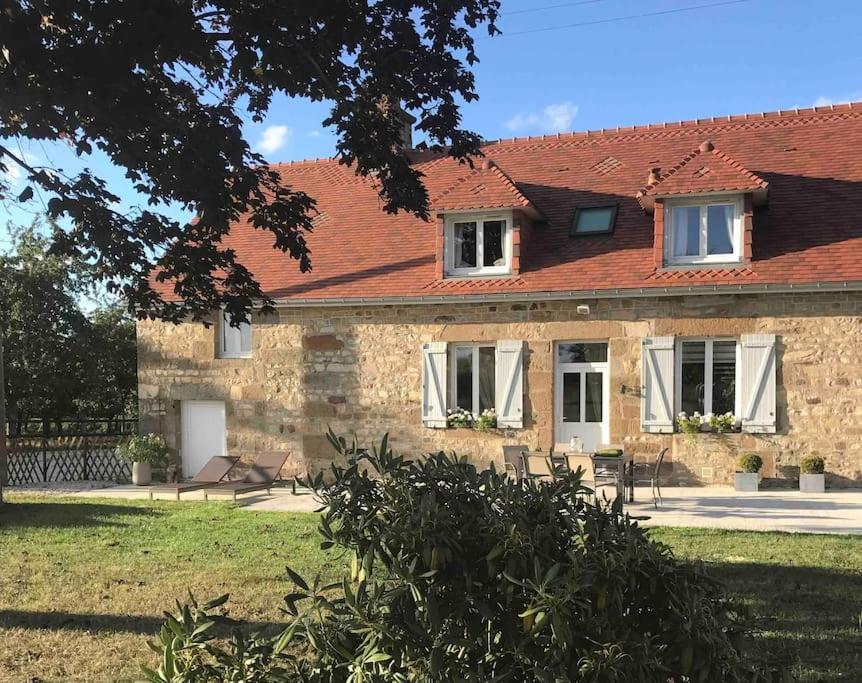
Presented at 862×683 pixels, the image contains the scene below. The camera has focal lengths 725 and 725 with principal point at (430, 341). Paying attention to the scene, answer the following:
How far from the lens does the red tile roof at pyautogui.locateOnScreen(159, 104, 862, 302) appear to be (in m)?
11.6

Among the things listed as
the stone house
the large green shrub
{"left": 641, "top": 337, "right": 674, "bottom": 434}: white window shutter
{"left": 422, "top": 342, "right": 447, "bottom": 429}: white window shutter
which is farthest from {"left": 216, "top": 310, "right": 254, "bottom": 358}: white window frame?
the large green shrub

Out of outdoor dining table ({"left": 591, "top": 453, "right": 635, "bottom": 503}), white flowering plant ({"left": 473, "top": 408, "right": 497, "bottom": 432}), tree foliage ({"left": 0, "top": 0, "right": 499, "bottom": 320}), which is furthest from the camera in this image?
white flowering plant ({"left": 473, "top": 408, "right": 497, "bottom": 432})

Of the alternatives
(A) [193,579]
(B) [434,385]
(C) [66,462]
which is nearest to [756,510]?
(B) [434,385]

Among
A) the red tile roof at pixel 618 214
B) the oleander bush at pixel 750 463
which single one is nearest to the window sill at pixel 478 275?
the red tile roof at pixel 618 214

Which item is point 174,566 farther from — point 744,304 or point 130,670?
point 744,304

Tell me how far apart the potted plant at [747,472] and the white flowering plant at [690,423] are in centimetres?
79

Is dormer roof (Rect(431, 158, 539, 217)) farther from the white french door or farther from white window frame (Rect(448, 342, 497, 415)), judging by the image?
the white french door

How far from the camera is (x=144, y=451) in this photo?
13633 millimetres

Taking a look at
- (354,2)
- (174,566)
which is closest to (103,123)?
(354,2)

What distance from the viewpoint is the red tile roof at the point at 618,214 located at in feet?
38.1

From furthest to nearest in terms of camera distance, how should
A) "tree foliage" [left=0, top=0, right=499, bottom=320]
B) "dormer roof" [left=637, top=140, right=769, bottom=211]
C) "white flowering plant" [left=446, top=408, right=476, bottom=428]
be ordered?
"white flowering plant" [left=446, top=408, right=476, bottom=428] < "dormer roof" [left=637, top=140, right=769, bottom=211] < "tree foliage" [left=0, top=0, right=499, bottom=320]

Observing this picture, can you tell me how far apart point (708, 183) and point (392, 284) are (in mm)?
5506

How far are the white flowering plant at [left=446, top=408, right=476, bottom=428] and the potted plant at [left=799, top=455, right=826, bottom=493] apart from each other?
17.0 ft

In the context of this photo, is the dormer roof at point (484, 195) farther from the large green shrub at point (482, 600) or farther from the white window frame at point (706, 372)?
the large green shrub at point (482, 600)
